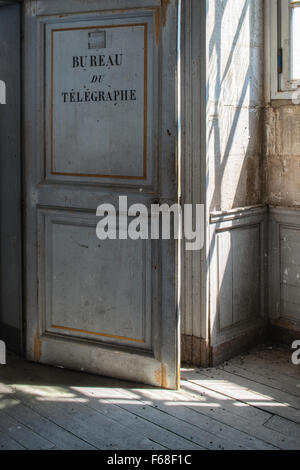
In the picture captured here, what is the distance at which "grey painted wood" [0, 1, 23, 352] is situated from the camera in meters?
3.62

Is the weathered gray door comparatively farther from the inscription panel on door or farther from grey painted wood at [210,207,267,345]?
grey painted wood at [210,207,267,345]

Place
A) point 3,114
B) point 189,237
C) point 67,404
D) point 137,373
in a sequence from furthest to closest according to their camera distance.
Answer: point 3,114 → point 189,237 → point 137,373 → point 67,404

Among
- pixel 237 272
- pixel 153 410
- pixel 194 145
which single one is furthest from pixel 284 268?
pixel 153 410

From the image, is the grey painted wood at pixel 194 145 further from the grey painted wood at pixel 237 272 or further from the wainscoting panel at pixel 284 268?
the wainscoting panel at pixel 284 268

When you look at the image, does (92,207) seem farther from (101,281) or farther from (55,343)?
(55,343)

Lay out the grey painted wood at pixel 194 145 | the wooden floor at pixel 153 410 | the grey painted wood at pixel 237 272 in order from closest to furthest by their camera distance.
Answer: the wooden floor at pixel 153 410, the grey painted wood at pixel 194 145, the grey painted wood at pixel 237 272

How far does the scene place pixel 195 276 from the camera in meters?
3.54

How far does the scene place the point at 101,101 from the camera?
3.25 meters

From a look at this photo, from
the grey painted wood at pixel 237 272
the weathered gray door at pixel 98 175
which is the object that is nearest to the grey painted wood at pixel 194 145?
the grey painted wood at pixel 237 272

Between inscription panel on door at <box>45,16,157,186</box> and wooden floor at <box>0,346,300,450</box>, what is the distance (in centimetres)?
118

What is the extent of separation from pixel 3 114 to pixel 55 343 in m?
1.51

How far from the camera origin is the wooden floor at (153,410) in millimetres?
2662

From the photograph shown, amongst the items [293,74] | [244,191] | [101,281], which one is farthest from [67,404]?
[293,74]

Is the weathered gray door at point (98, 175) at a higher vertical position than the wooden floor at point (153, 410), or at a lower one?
higher
